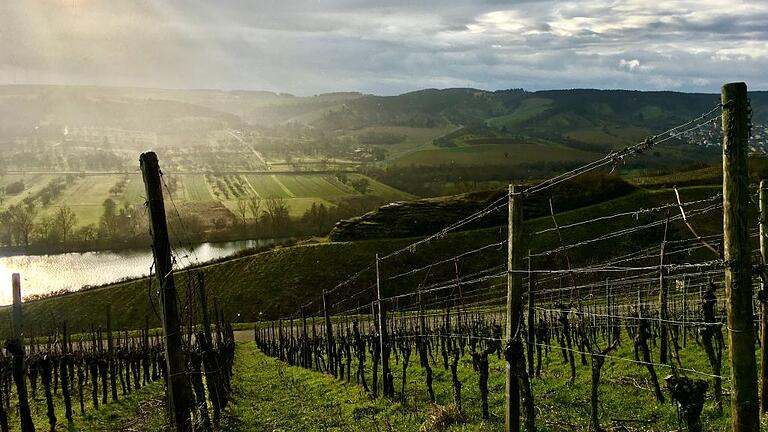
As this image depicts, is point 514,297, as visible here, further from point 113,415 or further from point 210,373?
point 113,415

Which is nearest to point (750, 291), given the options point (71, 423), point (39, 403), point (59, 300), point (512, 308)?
point (512, 308)

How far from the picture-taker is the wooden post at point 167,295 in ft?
29.7

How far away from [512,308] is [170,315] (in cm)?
517

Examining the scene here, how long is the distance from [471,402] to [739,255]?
10.0 metres

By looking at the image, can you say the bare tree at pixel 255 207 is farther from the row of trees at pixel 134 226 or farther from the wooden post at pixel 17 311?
the wooden post at pixel 17 311

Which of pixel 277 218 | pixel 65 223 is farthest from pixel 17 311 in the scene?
pixel 65 223

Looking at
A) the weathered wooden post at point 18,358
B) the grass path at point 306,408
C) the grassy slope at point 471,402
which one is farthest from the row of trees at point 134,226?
the weathered wooden post at point 18,358

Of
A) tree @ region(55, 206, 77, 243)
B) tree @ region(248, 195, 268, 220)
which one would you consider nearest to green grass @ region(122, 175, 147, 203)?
tree @ region(55, 206, 77, 243)

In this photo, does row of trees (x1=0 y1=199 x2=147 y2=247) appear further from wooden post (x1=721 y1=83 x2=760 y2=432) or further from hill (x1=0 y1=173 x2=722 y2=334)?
wooden post (x1=721 y1=83 x2=760 y2=432)

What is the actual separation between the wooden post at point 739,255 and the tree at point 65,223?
10538 centimetres

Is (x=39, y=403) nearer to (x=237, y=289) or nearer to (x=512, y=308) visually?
(x=512, y=308)

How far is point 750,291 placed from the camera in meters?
5.91

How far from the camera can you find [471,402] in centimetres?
1489

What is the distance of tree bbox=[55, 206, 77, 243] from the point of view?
98.6m
